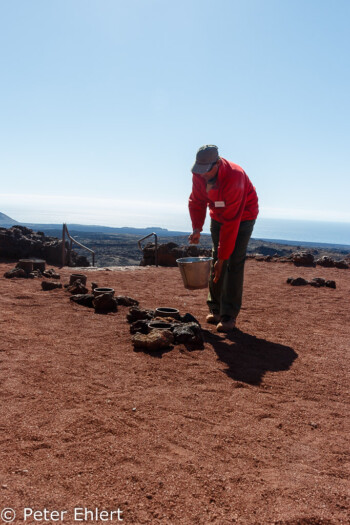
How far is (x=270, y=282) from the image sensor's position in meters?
9.67

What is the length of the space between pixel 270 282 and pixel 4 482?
27.3 ft

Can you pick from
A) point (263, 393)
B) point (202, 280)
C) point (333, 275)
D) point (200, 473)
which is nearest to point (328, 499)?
point (200, 473)

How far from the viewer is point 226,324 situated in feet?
16.3

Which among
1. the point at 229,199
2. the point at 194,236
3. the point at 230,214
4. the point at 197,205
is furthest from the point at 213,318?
the point at 229,199

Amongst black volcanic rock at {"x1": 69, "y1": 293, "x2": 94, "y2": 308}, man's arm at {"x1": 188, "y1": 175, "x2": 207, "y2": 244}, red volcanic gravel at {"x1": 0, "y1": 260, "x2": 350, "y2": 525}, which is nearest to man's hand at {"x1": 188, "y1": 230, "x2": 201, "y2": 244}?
man's arm at {"x1": 188, "y1": 175, "x2": 207, "y2": 244}

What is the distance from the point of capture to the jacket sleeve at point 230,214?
4.40 metres

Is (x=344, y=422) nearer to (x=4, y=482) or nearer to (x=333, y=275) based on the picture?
(x=4, y=482)

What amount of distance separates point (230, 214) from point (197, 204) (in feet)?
2.68

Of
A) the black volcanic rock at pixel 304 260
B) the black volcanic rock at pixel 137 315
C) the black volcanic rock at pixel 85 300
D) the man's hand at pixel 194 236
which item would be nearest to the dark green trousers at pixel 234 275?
the man's hand at pixel 194 236

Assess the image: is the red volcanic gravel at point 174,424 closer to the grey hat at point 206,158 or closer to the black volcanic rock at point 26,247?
the grey hat at point 206,158

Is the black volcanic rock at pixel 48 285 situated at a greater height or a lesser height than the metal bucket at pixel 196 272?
lesser

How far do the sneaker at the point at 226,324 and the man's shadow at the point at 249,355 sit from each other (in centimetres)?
9

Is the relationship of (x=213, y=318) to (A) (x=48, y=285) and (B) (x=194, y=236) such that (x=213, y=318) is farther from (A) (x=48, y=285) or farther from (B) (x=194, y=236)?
(A) (x=48, y=285)

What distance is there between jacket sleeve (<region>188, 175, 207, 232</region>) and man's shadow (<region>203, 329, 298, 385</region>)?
1402mm
